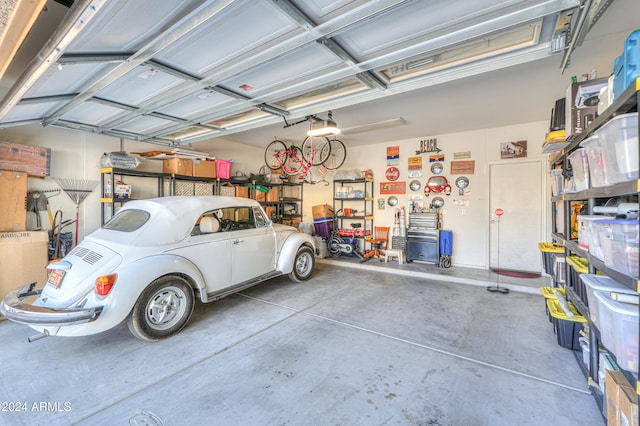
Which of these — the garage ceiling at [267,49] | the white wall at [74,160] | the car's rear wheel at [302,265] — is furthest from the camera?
the car's rear wheel at [302,265]

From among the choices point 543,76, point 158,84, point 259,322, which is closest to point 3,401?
point 259,322

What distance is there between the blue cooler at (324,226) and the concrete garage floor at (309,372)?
11.1ft

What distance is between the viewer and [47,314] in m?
2.17

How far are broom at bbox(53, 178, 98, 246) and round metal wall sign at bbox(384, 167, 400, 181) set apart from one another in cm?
603

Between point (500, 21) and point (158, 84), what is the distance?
117 inches

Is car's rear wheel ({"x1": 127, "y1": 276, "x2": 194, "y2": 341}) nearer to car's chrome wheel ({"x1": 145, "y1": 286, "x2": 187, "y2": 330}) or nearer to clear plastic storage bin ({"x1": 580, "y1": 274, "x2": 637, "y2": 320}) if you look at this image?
car's chrome wheel ({"x1": 145, "y1": 286, "x2": 187, "y2": 330})

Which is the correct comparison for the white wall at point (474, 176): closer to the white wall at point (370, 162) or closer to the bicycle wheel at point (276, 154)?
the white wall at point (370, 162)

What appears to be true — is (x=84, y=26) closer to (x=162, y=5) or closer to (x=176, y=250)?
(x=162, y=5)

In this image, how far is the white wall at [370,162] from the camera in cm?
412

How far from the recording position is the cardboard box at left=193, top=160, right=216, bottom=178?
522 cm

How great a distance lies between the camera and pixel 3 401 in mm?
1915

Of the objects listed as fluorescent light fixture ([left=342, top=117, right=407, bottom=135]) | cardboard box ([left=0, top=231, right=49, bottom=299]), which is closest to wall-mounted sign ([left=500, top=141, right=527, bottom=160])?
fluorescent light fixture ([left=342, top=117, right=407, bottom=135])

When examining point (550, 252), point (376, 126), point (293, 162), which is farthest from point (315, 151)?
point (550, 252)

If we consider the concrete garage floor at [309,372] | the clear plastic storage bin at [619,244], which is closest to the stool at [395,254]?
the concrete garage floor at [309,372]
